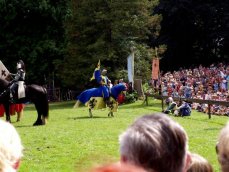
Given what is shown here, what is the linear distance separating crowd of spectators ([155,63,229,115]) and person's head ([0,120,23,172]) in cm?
1908

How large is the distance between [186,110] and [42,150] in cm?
1061

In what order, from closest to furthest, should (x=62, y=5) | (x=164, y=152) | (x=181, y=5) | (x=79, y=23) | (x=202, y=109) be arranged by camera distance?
(x=164, y=152), (x=202, y=109), (x=79, y=23), (x=62, y=5), (x=181, y=5)

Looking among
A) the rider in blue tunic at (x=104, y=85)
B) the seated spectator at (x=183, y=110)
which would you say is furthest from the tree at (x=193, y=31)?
the rider in blue tunic at (x=104, y=85)

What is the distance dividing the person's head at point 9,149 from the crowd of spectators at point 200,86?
19.1 meters

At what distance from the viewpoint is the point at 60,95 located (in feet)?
139

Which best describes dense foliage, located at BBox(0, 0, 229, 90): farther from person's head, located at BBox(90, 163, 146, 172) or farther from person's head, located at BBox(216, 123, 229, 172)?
person's head, located at BBox(90, 163, 146, 172)

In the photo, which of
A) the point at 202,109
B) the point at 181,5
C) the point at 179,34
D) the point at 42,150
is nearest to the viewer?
the point at 42,150

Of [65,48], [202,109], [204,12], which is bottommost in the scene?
[202,109]

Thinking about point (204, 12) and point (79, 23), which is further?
point (204, 12)

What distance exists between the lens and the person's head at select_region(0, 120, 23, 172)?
2.33m

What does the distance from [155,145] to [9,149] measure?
687mm

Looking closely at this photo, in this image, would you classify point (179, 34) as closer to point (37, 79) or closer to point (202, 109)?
point (37, 79)

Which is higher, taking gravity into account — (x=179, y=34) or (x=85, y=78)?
(x=179, y=34)

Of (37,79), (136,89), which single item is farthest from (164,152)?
(37,79)
